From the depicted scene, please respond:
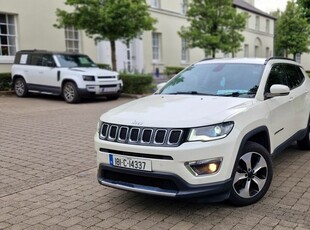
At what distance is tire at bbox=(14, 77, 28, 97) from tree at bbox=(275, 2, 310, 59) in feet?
93.6

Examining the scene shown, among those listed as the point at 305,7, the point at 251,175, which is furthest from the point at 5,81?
the point at 251,175

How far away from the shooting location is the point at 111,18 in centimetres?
1537

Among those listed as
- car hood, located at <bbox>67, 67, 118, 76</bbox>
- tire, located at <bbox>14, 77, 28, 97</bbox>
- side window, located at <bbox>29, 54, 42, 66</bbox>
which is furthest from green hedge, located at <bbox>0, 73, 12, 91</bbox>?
car hood, located at <bbox>67, 67, 118, 76</bbox>

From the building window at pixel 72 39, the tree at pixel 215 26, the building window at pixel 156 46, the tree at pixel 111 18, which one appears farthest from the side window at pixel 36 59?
the building window at pixel 156 46

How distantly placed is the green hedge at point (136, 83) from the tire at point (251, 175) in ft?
37.1

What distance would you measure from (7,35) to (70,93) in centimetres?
567

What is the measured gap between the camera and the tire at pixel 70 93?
1345 cm

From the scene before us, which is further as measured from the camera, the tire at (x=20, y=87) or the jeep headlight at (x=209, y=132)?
the tire at (x=20, y=87)

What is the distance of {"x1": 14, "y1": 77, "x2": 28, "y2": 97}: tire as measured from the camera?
14.9 m

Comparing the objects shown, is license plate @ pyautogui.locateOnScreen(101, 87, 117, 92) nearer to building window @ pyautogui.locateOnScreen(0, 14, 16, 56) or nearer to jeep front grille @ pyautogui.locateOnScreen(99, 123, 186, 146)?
building window @ pyautogui.locateOnScreen(0, 14, 16, 56)

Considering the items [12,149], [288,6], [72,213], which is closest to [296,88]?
[72,213]

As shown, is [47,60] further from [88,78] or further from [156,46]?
[156,46]

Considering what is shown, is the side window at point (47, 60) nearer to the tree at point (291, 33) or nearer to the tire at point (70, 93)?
the tire at point (70, 93)

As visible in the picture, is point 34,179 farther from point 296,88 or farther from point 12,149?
point 296,88
